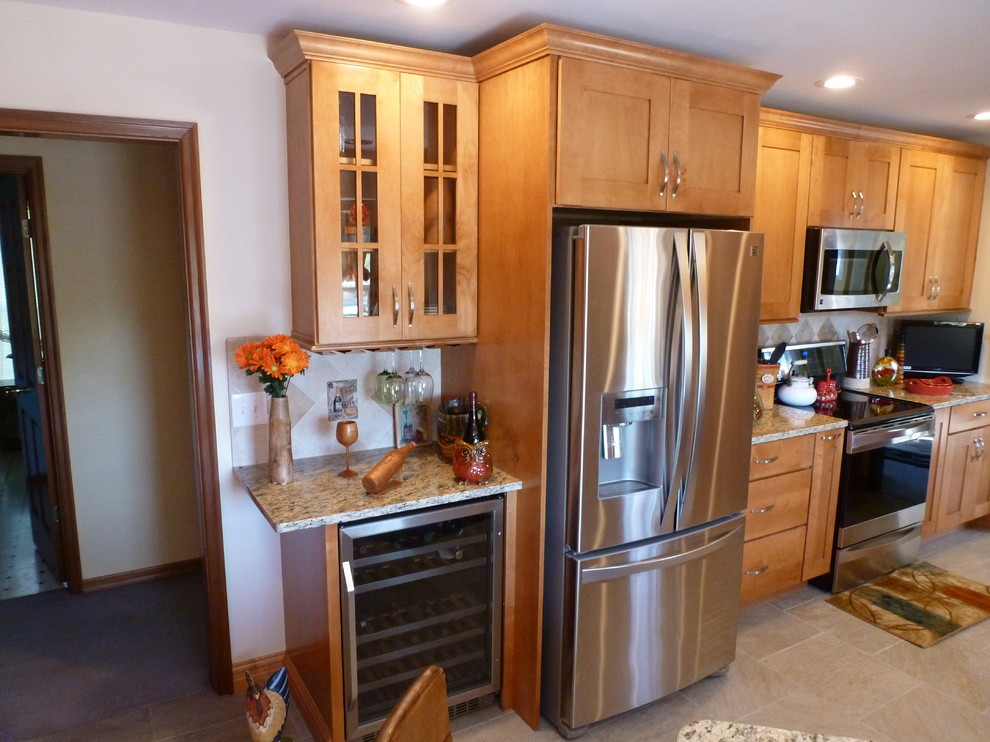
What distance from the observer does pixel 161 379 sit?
3.47m

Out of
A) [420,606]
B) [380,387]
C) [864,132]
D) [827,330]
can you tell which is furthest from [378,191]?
[827,330]

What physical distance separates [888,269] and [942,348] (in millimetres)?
1084

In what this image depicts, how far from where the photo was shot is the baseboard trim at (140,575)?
340 cm

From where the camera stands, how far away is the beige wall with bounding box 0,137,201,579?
319 centimetres

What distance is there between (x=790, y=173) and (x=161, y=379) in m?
3.20

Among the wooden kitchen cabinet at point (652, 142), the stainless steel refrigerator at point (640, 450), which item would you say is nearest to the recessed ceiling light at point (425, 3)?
the wooden kitchen cabinet at point (652, 142)

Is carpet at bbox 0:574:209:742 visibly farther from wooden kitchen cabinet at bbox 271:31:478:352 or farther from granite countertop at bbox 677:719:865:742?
granite countertop at bbox 677:719:865:742

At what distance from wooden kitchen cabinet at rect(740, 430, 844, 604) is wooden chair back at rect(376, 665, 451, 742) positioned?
2141mm

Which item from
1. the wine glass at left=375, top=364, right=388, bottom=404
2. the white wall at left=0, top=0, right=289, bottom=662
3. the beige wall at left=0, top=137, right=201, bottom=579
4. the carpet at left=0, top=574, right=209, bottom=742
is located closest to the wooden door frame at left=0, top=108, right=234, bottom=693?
the white wall at left=0, top=0, right=289, bottom=662

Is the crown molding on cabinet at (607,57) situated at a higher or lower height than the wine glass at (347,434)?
higher

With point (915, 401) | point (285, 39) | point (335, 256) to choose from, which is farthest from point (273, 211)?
point (915, 401)

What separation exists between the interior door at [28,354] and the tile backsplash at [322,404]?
1.43m

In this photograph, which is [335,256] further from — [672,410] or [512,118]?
[672,410]

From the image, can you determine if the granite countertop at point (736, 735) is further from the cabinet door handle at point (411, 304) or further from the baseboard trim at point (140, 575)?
the baseboard trim at point (140, 575)
